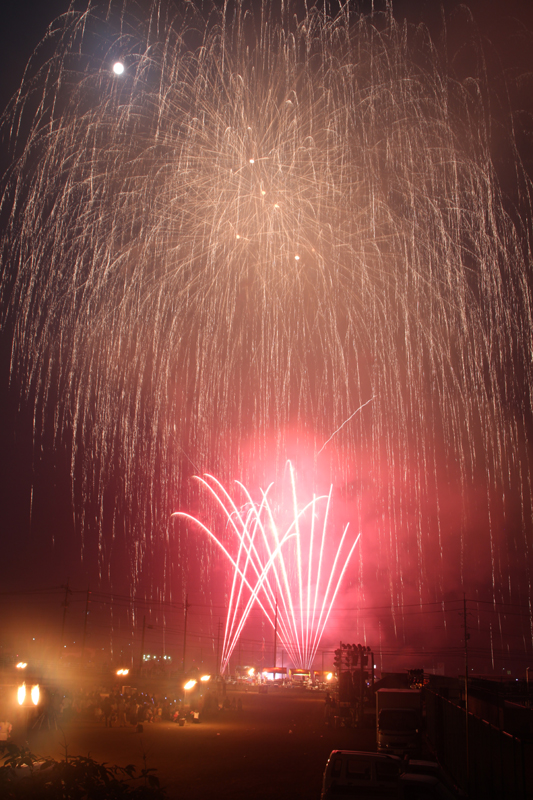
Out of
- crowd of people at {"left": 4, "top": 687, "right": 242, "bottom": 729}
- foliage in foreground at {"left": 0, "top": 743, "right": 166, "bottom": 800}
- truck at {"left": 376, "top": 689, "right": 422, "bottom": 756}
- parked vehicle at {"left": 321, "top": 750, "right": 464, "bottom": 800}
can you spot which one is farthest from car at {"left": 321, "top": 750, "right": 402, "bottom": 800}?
crowd of people at {"left": 4, "top": 687, "right": 242, "bottom": 729}

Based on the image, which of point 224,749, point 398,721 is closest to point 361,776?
point 224,749

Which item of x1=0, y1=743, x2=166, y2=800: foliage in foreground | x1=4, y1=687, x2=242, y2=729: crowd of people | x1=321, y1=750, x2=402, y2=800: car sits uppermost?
x1=0, y1=743, x2=166, y2=800: foliage in foreground

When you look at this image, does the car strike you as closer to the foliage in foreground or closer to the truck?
the foliage in foreground

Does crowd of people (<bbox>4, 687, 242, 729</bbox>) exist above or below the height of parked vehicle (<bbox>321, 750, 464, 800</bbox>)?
below

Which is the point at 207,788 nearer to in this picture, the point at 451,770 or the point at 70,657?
the point at 451,770

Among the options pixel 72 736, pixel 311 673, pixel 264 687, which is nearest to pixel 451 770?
pixel 72 736

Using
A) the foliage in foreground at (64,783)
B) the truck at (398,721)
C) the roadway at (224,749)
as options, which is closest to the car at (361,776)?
the roadway at (224,749)

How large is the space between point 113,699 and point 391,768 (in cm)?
2772

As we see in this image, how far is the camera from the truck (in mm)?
22720

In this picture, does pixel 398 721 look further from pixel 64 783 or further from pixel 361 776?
pixel 64 783

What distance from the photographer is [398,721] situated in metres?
24.2

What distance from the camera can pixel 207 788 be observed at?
51.9ft

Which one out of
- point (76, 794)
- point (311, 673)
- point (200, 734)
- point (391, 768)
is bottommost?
point (311, 673)

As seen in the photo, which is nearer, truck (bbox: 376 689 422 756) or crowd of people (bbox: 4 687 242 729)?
truck (bbox: 376 689 422 756)
